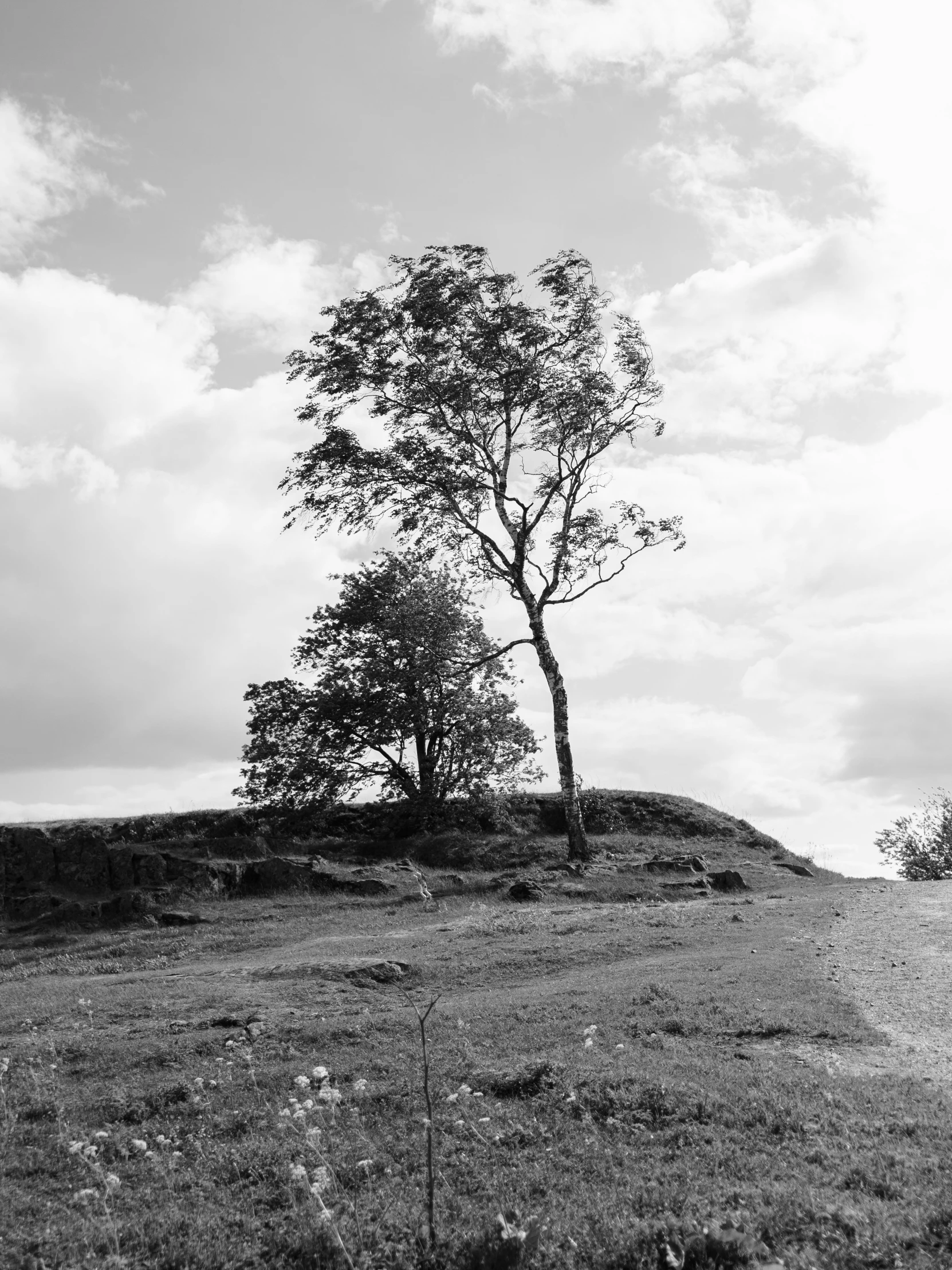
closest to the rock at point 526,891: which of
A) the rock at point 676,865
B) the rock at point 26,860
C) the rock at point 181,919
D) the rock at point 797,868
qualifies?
the rock at point 676,865

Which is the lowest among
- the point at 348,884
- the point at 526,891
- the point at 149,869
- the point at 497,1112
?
the point at 497,1112

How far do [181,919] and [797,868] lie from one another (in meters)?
21.7

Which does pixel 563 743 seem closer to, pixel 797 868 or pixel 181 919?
pixel 797 868

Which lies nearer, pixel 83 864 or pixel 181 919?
pixel 181 919

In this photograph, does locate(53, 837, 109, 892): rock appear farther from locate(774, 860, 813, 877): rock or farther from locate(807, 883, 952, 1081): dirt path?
locate(807, 883, 952, 1081): dirt path

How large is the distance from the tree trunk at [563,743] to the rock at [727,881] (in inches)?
191

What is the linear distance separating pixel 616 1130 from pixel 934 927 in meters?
16.5

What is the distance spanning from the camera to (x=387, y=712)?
1480 inches

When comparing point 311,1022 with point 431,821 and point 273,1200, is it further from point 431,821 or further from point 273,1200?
point 431,821

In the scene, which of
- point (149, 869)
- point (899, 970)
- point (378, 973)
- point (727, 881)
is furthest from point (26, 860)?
point (899, 970)

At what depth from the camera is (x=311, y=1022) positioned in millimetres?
15250

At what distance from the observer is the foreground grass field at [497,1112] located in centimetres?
764

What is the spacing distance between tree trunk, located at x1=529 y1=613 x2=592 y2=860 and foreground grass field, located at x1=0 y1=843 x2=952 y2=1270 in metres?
14.3

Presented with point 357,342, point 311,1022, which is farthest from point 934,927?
point 357,342
